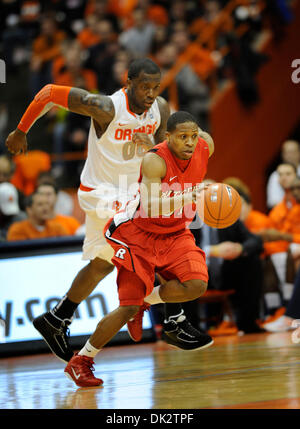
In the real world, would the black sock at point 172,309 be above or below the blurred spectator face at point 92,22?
below

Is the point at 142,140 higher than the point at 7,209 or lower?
higher

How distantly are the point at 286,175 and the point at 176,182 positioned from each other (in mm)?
4064

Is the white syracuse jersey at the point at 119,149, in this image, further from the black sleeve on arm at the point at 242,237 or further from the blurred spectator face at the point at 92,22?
the blurred spectator face at the point at 92,22

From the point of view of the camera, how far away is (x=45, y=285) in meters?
7.27

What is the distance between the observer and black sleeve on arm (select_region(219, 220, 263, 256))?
774 cm

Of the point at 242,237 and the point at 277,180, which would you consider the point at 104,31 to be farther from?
the point at 242,237

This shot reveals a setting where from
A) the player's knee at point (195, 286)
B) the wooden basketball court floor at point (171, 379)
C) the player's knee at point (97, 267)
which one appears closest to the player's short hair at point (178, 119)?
the player's knee at point (195, 286)

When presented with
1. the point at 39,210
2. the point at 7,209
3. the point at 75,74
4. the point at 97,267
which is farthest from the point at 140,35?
the point at 97,267

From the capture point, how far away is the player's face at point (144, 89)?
5.12 m

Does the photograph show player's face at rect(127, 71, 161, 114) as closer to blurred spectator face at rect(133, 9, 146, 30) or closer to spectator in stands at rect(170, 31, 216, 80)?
spectator in stands at rect(170, 31, 216, 80)

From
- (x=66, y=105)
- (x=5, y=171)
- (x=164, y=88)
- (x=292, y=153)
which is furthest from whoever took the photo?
(x=164, y=88)

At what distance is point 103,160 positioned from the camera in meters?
5.50

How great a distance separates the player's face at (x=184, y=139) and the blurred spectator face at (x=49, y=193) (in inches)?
136
